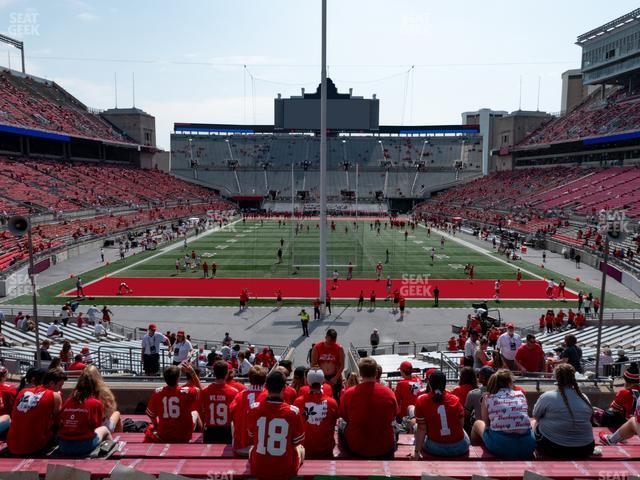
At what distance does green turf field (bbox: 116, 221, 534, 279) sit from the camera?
1163 inches

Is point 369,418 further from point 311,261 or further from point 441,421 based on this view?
point 311,261

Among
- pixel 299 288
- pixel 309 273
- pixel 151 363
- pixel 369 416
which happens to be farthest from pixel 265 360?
pixel 309 273

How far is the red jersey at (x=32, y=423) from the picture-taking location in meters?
Result: 4.32

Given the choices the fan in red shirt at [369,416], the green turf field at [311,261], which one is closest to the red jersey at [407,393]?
the fan in red shirt at [369,416]

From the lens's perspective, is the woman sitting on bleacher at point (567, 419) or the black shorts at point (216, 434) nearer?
the woman sitting on bleacher at point (567, 419)

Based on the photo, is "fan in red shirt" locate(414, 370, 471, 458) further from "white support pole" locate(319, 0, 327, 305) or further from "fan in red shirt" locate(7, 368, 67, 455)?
"white support pole" locate(319, 0, 327, 305)

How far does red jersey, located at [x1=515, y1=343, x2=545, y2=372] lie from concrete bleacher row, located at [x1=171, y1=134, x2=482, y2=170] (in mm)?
78112

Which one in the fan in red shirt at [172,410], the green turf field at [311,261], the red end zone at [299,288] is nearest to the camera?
the fan in red shirt at [172,410]

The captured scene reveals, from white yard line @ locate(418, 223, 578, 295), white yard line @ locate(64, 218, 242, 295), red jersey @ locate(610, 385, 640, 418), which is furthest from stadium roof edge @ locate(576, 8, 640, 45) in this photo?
red jersey @ locate(610, 385, 640, 418)

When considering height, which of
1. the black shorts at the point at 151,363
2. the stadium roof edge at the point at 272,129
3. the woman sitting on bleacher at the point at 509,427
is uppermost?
the stadium roof edge at the point at 272,129

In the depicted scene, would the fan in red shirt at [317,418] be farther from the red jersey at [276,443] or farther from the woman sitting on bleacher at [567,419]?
the woman sitting on bleacher at [567,419]

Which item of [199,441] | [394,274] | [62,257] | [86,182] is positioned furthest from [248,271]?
[86,182]

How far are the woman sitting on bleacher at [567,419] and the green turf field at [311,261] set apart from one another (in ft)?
58.5

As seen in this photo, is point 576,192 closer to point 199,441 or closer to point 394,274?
point 394,274
